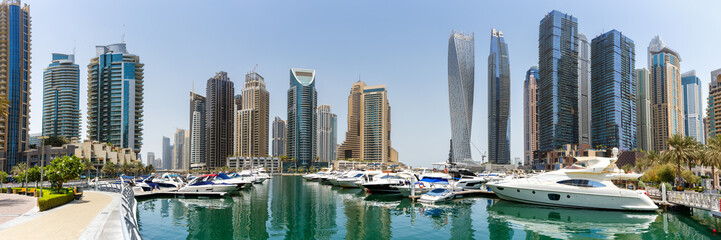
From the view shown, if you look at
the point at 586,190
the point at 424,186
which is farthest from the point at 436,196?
the point at 586,190

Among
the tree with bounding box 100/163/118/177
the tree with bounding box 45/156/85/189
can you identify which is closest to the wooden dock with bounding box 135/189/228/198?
the tree with bounding box 45/156/85/189

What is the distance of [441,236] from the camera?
24984 millimetres

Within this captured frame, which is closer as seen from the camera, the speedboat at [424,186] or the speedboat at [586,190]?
the speedboat at [586,190]

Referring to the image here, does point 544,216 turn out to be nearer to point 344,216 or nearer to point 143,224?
point 344,216

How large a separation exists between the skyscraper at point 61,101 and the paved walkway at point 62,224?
186 metres

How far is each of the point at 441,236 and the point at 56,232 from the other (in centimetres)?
2074

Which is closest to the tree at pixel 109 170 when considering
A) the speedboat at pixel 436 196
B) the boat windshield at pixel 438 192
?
the speedboat at pixel 436 196

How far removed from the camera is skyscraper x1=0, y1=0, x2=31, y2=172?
10669cm

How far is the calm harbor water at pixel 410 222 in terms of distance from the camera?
25.3 meters

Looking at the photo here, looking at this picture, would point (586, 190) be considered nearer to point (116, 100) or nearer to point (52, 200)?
point (52, 200)

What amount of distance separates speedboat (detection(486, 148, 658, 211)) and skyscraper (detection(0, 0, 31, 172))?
130 meters

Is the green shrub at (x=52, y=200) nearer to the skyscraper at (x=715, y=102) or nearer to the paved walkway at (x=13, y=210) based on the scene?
the paved walkway at (x=13, y=210)

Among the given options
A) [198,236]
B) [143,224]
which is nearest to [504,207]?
[198,236]

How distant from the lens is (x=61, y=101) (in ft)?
572
